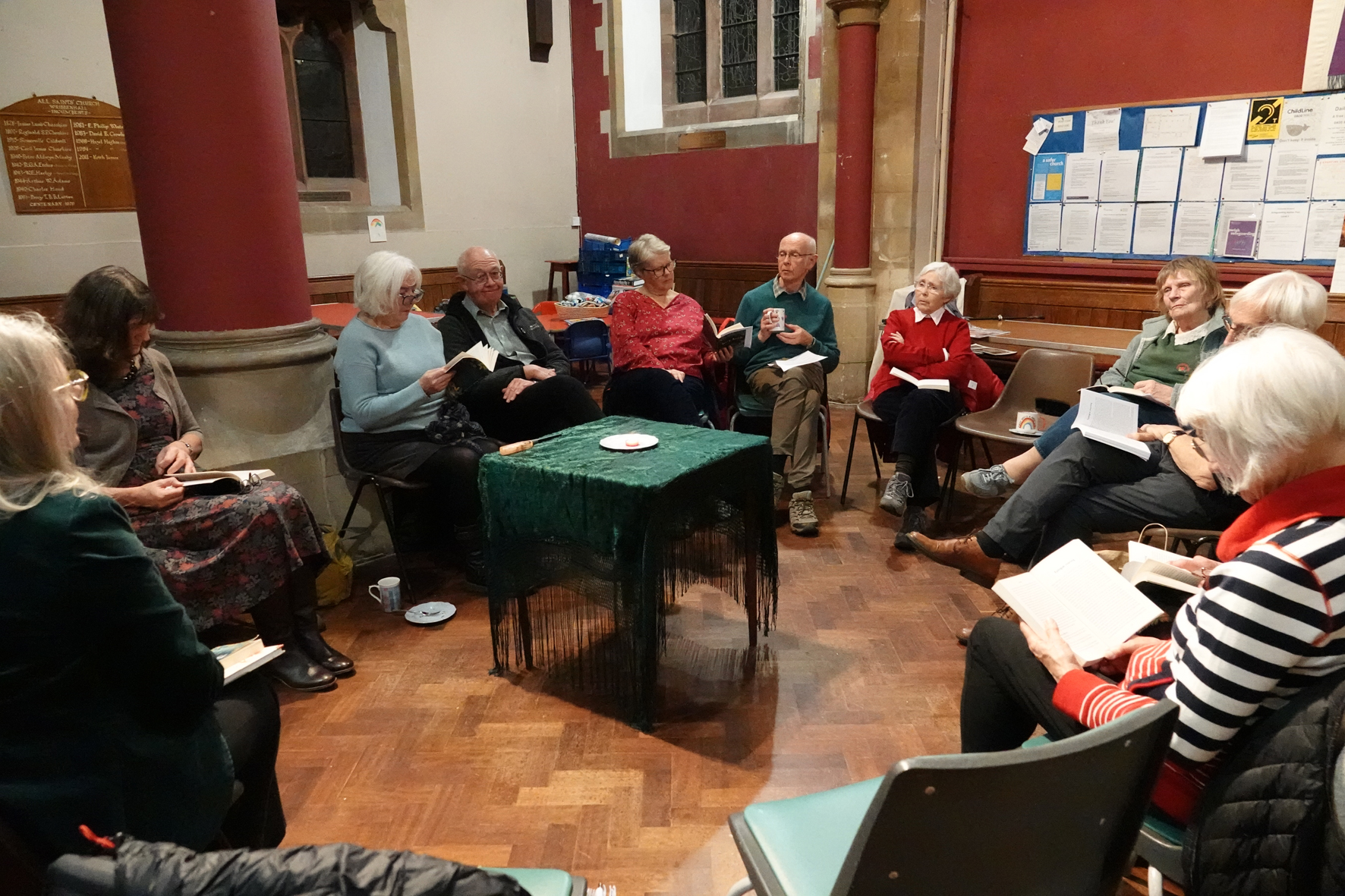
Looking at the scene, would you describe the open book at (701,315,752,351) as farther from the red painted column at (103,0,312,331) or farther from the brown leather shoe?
the red painted column at (103,0,312,331)

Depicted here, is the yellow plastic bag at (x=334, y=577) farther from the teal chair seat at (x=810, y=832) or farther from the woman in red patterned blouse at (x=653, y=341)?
the teal chair seat at (x=810, y=832)

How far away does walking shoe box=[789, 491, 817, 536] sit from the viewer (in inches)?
154

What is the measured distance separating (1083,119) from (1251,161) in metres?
0.91

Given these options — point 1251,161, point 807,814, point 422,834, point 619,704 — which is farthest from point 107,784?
point 1251,161

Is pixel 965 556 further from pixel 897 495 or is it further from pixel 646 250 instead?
pixel 646 250

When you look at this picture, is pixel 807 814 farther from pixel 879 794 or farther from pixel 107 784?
pixel 107 784

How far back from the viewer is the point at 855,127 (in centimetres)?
586

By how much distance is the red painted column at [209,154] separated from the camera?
2.96m

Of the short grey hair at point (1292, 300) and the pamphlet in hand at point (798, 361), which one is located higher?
the short grey hair at point (1292, 300)

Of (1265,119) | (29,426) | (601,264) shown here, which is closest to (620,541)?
(29,426)

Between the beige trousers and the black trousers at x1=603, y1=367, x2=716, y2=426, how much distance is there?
1.09 ft

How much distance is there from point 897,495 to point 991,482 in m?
0.47

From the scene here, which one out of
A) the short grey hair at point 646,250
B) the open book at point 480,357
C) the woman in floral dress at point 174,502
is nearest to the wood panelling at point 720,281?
the short grey hair at point 646,250

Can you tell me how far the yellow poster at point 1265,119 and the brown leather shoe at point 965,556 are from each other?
117 inches
